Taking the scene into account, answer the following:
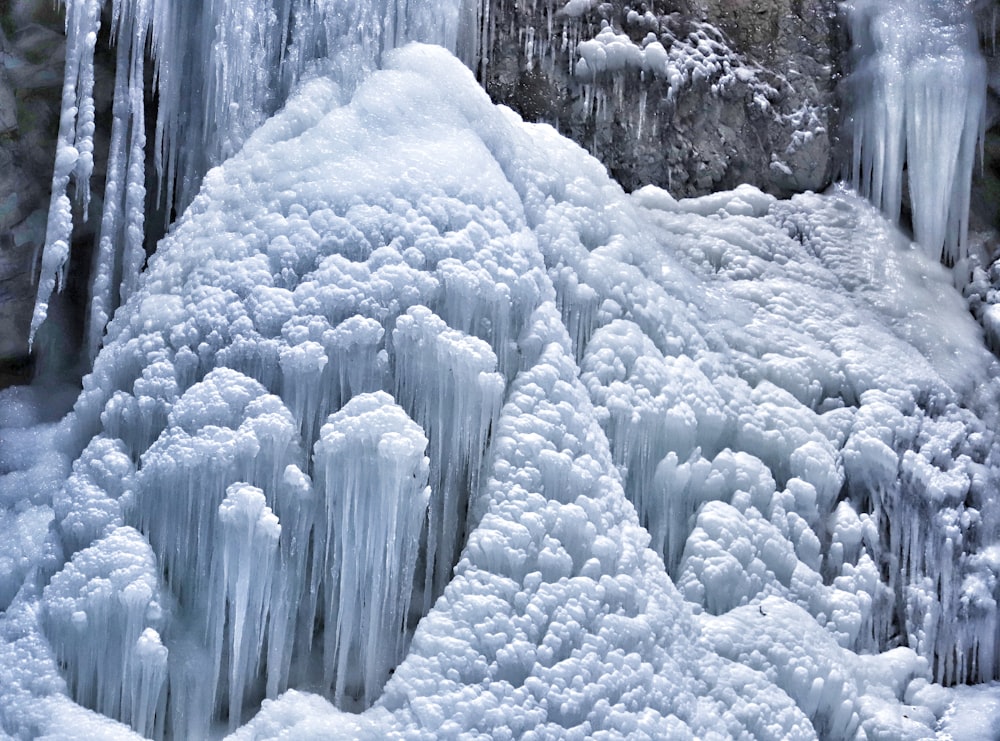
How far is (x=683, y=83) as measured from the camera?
4.64m

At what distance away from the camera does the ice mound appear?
3.53 meters

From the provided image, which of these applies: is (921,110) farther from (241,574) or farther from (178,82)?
(241,574)

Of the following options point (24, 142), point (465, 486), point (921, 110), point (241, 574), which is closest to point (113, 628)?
point (241, 574)

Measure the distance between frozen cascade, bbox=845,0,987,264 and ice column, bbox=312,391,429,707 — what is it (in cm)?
227

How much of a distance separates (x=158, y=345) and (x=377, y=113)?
3.36 feet

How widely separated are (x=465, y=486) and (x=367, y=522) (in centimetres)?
36

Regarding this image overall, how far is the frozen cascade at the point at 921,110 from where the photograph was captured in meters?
4.74

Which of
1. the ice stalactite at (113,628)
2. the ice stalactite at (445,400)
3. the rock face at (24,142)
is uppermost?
the rock face at (24,142)

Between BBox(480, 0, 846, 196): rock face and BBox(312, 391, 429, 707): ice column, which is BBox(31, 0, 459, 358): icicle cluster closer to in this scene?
BBox(480, 0, 846, 196): rock face

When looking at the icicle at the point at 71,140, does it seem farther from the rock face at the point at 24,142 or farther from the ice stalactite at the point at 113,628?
the ice stalactite at the point at 113,628

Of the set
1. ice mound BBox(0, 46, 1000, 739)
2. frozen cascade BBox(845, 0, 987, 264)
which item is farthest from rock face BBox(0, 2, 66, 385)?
frozen cascade BBox(845, 0, 987, 264)

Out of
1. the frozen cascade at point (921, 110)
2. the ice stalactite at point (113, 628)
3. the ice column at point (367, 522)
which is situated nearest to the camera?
the ice stalactite at point (113, 628)

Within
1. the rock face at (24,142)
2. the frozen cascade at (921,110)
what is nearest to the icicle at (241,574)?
the rock face at (24,142)

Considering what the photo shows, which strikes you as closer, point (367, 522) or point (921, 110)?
point (367, 522)
